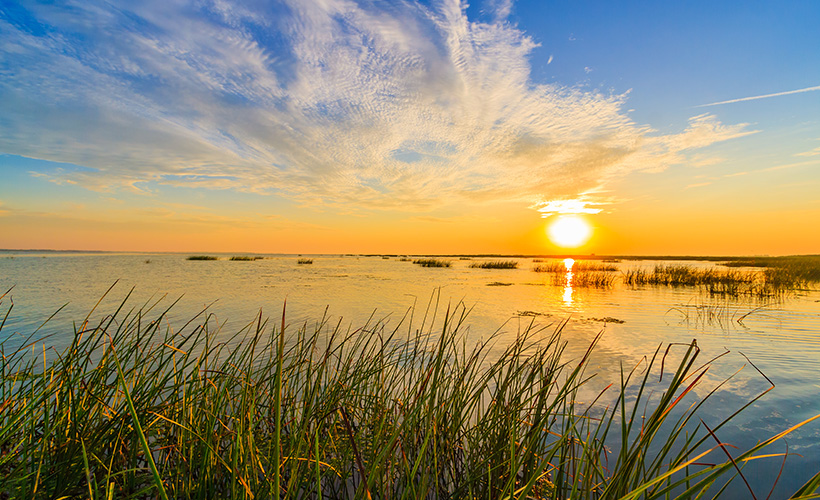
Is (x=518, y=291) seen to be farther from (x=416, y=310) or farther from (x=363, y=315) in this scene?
(x=363, y=315)

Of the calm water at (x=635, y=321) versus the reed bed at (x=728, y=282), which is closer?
the calm water at (x=635, y=321)

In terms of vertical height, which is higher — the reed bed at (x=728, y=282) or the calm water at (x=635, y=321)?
the reed bed at (x=728, y=282)

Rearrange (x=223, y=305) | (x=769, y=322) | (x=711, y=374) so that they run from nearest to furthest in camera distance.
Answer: (x=711, y=374)
(x=769, y=322)
(x=223, y=305)

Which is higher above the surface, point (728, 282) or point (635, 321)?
point (728, 282)

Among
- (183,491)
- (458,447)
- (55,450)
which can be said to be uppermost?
(55,450)

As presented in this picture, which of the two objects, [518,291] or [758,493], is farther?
[518,291]

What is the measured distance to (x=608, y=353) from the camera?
312 inches

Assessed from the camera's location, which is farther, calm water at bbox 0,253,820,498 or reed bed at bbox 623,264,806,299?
reed bed at bbox 623,264,806,299

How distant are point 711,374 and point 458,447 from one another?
19.2ft

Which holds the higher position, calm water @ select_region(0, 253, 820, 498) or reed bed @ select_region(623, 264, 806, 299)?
reed bed @ select_region(623, 264, 806, 299)

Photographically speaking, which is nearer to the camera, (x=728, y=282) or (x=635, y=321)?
(x=635, y=321)

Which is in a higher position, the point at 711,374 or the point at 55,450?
the point at 55,450

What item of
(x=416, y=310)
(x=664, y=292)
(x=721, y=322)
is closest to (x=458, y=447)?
(x=416, y=310)

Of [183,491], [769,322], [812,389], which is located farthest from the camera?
[769,322]
